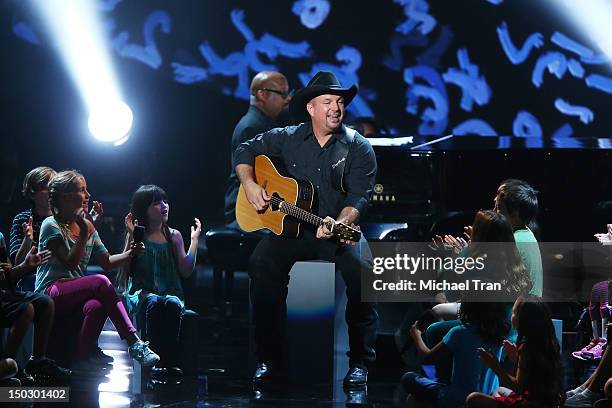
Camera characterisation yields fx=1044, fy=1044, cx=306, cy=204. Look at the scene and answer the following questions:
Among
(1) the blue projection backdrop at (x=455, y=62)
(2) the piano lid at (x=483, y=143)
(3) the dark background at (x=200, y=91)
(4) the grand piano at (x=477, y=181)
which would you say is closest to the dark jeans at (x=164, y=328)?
(4) the grand piano at (x=477, y=181)

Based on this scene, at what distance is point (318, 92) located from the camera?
625 centimetres

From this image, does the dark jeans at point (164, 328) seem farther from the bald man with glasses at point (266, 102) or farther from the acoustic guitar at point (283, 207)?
the bald man with glasses at point (266, 102)

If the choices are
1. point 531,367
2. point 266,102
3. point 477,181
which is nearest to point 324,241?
point 531,367

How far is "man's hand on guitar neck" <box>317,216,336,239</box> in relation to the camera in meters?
5.74

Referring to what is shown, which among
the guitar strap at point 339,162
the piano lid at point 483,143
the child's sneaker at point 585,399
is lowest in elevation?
the child's sneaker at point 585,399

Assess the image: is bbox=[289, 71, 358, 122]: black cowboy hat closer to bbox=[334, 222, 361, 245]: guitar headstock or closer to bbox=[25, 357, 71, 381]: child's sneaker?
bbox=[334, 222, 361, 245]: guitar headstock

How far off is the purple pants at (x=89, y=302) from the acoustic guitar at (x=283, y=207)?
3.04ft

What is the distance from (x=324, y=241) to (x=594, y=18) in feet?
18.8

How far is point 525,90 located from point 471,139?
7.45 feet

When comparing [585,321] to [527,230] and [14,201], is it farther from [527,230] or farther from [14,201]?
[14,201]

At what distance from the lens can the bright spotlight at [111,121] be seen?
10156 millimetres

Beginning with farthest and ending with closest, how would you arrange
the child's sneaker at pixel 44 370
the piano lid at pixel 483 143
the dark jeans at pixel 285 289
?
the piano lid at pixel 483 143 → the dark jeans at pixel 285 289 → the child's sneaker at pixel 44 370

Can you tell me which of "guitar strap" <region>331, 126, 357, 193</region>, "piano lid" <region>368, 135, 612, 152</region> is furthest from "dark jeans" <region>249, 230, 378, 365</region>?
"piano lid" <region>368, 135, 612, 152</region>

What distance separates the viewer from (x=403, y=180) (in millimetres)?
8773
